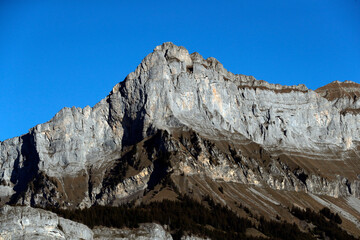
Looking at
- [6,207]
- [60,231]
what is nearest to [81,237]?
[60,231]

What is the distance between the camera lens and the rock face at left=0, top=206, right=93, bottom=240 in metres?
183

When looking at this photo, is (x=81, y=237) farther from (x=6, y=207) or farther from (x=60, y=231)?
(x=6, y=207)

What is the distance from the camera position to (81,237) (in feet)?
643

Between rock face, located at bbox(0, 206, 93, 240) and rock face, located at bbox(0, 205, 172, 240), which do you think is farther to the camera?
rock face, located at bbox(0, 206, 93, 240)

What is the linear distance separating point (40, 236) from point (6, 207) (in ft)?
40.3

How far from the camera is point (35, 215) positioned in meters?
187

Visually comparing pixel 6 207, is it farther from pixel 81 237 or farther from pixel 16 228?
pixel 81 237

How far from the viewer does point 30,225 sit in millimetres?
185625

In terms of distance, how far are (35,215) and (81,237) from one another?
14.9 meters

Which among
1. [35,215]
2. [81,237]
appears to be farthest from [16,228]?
[81,237]

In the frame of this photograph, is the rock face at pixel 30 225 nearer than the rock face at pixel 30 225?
Yes

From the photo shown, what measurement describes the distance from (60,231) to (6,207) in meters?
14.5

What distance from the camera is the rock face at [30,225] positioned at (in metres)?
183

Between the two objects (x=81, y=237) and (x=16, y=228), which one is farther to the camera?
(x=81, y=237)
